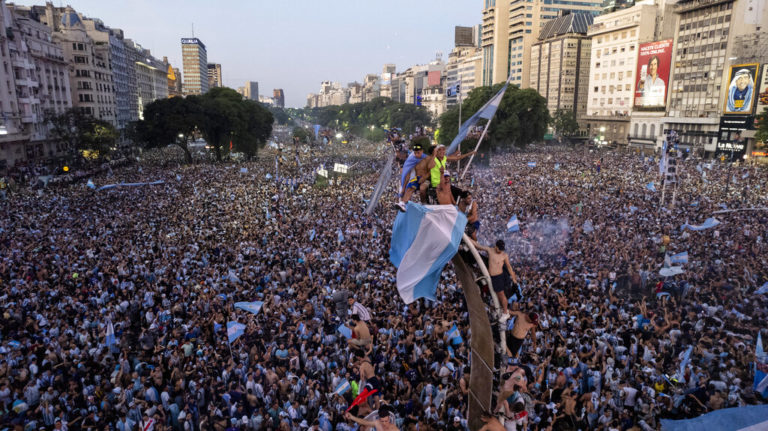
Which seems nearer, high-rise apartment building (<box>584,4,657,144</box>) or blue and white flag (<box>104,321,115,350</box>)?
blue and white flag (<box>104,321,115,350</box>)

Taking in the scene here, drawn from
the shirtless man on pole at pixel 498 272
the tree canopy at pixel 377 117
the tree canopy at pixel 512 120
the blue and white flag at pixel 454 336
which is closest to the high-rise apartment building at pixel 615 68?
the tree canopy at pixel 512 120

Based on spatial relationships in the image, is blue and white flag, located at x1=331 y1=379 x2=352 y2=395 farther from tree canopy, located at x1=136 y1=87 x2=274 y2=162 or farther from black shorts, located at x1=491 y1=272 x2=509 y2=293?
tree canopy, located at x1=136 y1=87 x2=274 y2=162

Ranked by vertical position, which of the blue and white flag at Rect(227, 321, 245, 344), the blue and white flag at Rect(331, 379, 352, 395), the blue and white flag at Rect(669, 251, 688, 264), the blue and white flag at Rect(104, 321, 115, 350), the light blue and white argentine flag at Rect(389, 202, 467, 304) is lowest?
the blue and white flag at Rect(331, 379, 352, 395)

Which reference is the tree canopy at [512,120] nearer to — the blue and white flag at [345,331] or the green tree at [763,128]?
the green tree at [763,128]

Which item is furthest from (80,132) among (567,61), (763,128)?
(567,61)

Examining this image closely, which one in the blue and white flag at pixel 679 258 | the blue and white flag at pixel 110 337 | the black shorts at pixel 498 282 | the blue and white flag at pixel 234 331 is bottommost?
the blue and white flag at pixel 110 337

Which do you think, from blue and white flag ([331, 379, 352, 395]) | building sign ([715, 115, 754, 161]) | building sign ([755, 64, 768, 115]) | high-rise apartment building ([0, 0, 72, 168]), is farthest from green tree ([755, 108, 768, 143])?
high-rise apartment building ([0, 0, 72, 168])

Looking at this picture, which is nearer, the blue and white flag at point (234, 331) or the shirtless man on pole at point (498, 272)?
the shirtless man on pole at point (498, 272)

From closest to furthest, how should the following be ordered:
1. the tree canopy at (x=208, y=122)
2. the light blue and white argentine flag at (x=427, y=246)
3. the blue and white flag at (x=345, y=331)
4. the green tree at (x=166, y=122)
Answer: the light blue and white argentine flag at (x=427, y=246) → the blue and white flag at (x=345, y=331) → the green tree at (x=166, y=122) → the tree canopy at (x=208, y=122)
